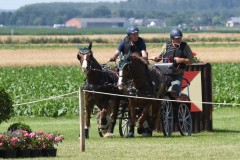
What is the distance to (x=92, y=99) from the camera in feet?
71.7

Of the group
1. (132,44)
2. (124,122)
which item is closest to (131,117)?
(124,122)

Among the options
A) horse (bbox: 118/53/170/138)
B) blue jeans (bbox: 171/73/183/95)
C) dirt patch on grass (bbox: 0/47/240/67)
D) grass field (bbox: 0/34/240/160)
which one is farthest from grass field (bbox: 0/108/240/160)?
dirt patch on grass (bbox: 0/47/240/67)

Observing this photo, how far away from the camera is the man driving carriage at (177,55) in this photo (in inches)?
885

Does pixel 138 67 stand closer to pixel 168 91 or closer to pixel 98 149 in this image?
pixel 168 91

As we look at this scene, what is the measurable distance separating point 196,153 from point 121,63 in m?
4.57

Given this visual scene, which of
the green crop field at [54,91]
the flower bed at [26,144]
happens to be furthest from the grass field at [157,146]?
the green crop field at [54,91]

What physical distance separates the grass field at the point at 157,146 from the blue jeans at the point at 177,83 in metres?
1.05

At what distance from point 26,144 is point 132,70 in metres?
5.17

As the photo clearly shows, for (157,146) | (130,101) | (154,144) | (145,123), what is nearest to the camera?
(157,146)

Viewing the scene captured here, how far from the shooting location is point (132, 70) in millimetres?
21406

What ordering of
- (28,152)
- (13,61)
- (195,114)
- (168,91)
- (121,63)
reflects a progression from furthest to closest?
(13,61)
(195,114)
(168,91)
(121,63)
(28,152)

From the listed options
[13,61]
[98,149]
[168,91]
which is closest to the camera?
[98,149]

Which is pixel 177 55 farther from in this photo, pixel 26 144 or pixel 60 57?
pixel 60 57

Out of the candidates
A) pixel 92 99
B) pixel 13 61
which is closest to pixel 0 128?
pixel 92 99
